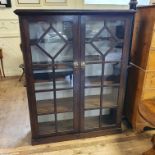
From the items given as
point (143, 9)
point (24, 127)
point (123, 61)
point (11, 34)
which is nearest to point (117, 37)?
point (123, 61)

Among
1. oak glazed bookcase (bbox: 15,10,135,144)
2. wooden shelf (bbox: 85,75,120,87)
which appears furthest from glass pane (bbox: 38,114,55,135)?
wooden shelf (bbox: 85,75,120,87)

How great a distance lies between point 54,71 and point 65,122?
2.02 feet

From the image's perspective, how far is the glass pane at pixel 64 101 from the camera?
177 cm

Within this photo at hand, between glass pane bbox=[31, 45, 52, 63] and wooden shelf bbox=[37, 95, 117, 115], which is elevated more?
glass pane bbox=[31, 45, 52, 63]

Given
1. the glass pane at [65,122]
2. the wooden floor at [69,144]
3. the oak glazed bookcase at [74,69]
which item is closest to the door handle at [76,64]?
the oak glazed bookcase at [74,69]

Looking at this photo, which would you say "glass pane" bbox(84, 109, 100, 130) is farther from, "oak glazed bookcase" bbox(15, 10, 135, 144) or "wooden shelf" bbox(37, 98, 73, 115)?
"wooden shelf" bbox(37, 98, 73, 115)

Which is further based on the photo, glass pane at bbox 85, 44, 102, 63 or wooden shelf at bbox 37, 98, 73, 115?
wooden shelf at bbox 37, 98, 73, 115

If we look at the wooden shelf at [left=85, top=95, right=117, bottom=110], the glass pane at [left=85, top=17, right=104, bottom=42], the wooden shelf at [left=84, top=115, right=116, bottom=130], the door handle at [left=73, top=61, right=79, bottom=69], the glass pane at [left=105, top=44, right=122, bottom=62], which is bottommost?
the wooden shelf at [left=84, top=115, right=116, bottom=130]

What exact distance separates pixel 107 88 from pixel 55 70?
1.93ft

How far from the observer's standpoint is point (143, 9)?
1709mm

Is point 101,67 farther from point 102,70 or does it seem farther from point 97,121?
point 97,121

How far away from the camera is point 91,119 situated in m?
1.98

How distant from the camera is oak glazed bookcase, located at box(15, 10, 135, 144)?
1466 mm

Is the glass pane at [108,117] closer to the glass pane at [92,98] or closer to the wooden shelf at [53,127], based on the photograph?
the glass pane at [92,98]
